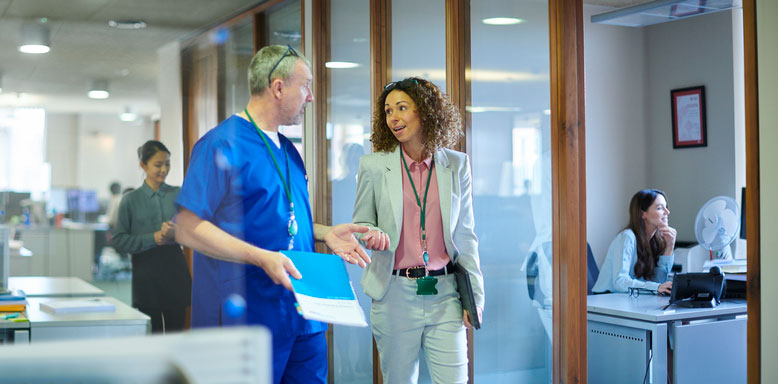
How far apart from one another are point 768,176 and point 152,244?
2832 mm

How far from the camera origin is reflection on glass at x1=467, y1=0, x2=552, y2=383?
110 inches

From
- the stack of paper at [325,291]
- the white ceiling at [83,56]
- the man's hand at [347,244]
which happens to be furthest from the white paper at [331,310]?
the white ceiling at [83,56]

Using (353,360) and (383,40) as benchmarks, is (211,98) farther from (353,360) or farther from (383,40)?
(353,360)

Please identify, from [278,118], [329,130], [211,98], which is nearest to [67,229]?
[211,98]

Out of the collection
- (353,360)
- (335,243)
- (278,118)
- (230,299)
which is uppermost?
(278,118)

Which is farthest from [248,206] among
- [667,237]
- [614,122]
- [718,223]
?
[614,122]

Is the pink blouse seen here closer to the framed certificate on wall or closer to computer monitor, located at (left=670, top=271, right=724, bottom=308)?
computer monitor, located at (left=670, top=271, right=724, bottom=308)

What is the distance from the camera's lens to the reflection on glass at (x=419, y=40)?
3.23 metres

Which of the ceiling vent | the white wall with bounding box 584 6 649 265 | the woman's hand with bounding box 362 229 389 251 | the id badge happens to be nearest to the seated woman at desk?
the white wall with bounding box 584 6 649 265

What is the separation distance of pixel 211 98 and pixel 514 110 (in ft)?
5.73

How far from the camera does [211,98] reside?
3.90 meters

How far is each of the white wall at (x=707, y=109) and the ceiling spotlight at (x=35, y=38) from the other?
11.9ft

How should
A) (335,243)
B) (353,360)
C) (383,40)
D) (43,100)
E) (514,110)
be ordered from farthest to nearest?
(353,360), (383,40), (43,100), (514,110), (335,243)

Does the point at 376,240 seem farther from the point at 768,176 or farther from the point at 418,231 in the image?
the point at 768,176
